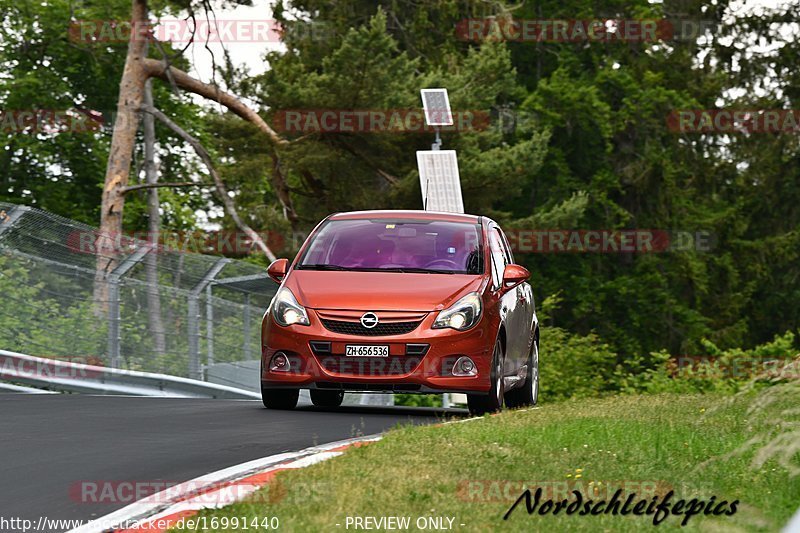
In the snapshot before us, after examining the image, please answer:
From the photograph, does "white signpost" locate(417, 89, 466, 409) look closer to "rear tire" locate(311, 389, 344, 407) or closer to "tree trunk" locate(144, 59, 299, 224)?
"tree trunk" locate(144, 59, 299, 224)

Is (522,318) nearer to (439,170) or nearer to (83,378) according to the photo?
(83,378)

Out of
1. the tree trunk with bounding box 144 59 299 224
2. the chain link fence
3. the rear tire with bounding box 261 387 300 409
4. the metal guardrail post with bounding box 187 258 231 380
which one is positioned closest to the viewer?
the rear tire with bounding box 261 387 300 409

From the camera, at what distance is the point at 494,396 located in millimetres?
13703

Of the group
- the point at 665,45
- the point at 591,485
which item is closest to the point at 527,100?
the point at 665,45

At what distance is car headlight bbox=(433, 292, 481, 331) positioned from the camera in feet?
43.3

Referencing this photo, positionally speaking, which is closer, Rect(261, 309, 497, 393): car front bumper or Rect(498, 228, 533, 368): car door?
Rect(261, 309, 497, 393): car front bumper

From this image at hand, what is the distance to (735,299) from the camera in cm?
5478

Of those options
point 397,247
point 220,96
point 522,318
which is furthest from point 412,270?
point 220,96

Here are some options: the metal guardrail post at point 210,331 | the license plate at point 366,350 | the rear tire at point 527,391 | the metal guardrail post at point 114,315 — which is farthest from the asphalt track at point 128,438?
the metal guardrail post at point 210,331

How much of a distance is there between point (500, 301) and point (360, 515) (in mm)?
7209

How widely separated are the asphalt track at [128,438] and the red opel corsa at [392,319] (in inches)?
16.3

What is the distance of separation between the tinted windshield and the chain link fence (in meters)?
4.55

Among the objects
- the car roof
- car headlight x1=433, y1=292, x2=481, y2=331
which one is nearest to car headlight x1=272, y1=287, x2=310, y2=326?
car headlight x1=433, y1=292, x2=481, y2=331

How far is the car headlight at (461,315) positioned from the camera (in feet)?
43.3
